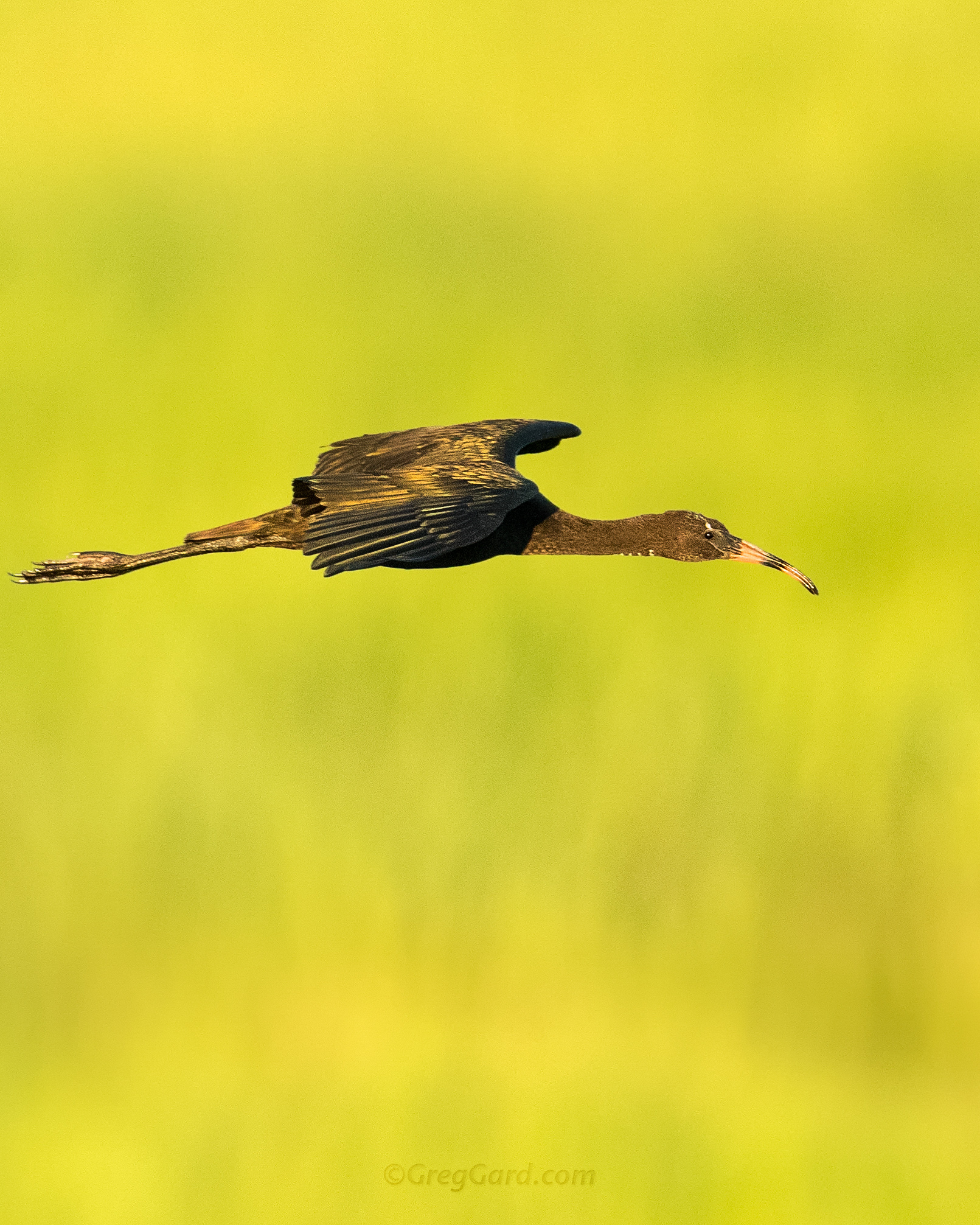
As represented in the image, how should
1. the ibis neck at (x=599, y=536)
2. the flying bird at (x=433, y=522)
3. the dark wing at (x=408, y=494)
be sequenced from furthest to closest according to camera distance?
the ibis neck at (x=599, y=536)
the flying bird at (x=433, y=522)
the dark wing at (x=408, y=494)

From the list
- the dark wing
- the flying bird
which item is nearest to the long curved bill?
the flying bird

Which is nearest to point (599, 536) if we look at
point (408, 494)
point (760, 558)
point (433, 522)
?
point (760, 558)

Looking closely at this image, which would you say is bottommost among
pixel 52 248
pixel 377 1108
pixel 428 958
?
pixel 377 1108

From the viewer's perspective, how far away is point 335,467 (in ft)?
47.2

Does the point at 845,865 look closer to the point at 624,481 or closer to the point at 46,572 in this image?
the point at 624,481

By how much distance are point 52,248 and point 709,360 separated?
7.09 metres

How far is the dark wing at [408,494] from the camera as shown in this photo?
12219mm

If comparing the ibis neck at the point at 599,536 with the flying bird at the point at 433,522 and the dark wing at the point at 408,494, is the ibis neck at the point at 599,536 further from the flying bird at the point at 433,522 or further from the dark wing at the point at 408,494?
the dark wing at the point at 408,494

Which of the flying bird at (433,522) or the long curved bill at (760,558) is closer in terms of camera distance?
the flying bird at (433,522)

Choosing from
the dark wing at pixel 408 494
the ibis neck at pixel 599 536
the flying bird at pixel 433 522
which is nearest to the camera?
the dark wing at pixel 408 494

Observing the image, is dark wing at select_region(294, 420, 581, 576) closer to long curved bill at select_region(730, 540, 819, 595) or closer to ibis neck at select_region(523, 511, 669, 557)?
ibis neck at select_region(523, 511, 669, 557)

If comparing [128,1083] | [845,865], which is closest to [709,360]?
[845,865]

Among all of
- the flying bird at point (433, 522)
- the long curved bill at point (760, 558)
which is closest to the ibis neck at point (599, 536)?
the flying bird at point (433, 522)

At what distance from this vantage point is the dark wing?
481 inches
